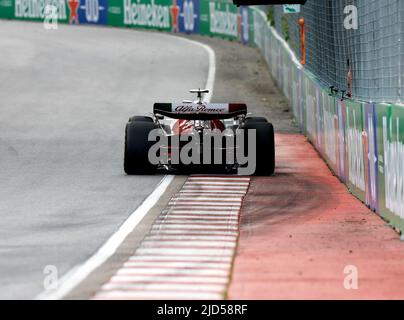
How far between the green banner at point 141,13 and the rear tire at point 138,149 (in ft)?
103

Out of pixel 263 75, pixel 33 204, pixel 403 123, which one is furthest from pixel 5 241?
pixel 263 75

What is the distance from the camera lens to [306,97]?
2558cm

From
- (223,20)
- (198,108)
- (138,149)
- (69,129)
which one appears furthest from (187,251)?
(223,20)

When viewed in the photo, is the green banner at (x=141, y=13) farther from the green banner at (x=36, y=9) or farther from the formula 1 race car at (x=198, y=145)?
the formula 1 race car at (x=198, y=145)

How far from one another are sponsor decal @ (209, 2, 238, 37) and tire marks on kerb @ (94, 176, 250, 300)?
29.5m

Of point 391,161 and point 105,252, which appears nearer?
point 105,252

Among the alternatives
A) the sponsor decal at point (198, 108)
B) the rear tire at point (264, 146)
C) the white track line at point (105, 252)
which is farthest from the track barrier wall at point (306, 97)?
the white track line at point (105, 252)

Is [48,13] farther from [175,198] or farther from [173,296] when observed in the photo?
[173,296]

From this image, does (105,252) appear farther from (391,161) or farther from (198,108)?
(198,108)

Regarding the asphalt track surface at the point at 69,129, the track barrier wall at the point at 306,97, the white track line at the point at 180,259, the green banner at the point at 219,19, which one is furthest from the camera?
the green banner at the point at 219,19

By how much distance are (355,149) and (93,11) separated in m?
36.5

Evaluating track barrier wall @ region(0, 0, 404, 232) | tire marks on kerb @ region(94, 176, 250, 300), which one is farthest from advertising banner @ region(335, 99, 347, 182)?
tire marks on kerb @ region(94, 176, 250, 300)

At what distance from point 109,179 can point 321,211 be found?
4067 millimetres

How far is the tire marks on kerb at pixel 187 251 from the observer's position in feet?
33.3
